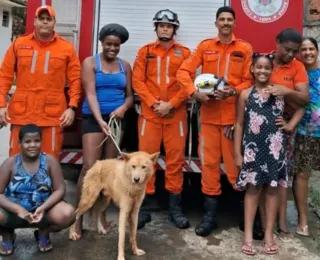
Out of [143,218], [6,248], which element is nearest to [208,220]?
[143,218]

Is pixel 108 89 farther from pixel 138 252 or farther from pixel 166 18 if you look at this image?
pixel 138 252

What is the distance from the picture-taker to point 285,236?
458cm

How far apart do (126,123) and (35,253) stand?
1.53 m

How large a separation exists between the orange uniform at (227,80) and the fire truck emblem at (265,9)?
1.96ft

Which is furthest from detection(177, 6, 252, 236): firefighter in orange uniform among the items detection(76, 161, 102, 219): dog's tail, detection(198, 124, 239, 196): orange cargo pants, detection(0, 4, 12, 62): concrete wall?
detection(0, 4, 12, 62): concrete wall

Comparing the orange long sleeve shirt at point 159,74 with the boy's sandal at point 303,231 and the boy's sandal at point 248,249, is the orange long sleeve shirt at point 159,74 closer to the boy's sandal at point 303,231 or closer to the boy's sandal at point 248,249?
the boy's sandal at point 248,249

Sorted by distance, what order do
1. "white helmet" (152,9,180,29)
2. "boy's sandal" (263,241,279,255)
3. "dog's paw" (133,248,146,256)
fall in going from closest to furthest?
"dog's paw" (133,248,146,256), "boy's sandal" (263,241,279,255), "white helmet" (152,9,180,29)

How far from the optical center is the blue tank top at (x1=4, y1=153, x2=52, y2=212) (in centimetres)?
394

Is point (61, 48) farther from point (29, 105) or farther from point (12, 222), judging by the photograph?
point (12, 222)

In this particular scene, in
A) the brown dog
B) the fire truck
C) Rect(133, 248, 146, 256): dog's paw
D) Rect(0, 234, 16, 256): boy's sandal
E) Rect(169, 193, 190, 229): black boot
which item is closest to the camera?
the brown dog

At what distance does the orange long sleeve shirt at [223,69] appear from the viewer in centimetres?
447

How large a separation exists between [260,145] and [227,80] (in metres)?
0.73

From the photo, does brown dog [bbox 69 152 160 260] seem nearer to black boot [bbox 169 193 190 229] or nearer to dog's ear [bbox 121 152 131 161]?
dog's ear [bbox 121 152 131 161]

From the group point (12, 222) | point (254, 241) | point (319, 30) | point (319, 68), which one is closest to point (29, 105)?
point (12, 222)
